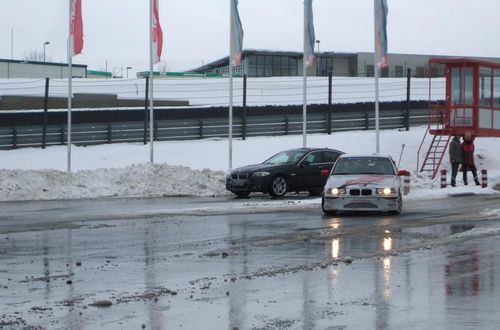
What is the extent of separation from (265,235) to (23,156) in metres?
21.1

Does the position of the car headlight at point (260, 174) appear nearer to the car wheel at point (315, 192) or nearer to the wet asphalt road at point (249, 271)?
the car wheel at point (315, 192)

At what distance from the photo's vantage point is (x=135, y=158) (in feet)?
115

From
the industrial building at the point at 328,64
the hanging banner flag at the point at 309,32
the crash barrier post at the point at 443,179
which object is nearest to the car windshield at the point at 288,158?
the crash barrier post at the point at 443,179

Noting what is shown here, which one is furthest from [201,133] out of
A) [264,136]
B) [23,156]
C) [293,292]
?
[293,292]

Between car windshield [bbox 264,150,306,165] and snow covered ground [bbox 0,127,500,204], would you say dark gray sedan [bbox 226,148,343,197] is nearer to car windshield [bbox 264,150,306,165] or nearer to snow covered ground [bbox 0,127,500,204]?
car windshield [bbox 264,150,306,165]

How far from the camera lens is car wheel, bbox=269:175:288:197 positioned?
86.0ft

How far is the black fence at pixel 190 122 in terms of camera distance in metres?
36.3

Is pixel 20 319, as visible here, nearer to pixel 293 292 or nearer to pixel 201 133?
pixel 293 292

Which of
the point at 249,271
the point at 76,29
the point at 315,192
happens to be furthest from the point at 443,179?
the point at 249,271

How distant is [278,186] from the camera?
86.5ft

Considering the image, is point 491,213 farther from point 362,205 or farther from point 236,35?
point 236,35

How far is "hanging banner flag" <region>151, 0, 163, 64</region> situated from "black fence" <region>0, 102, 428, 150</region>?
550 cm

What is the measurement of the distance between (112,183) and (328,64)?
53089 mm

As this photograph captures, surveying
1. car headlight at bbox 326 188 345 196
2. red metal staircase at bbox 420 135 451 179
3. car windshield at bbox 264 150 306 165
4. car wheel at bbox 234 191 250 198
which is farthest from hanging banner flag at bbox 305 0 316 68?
car headlight at bbox 326 188 345 196
